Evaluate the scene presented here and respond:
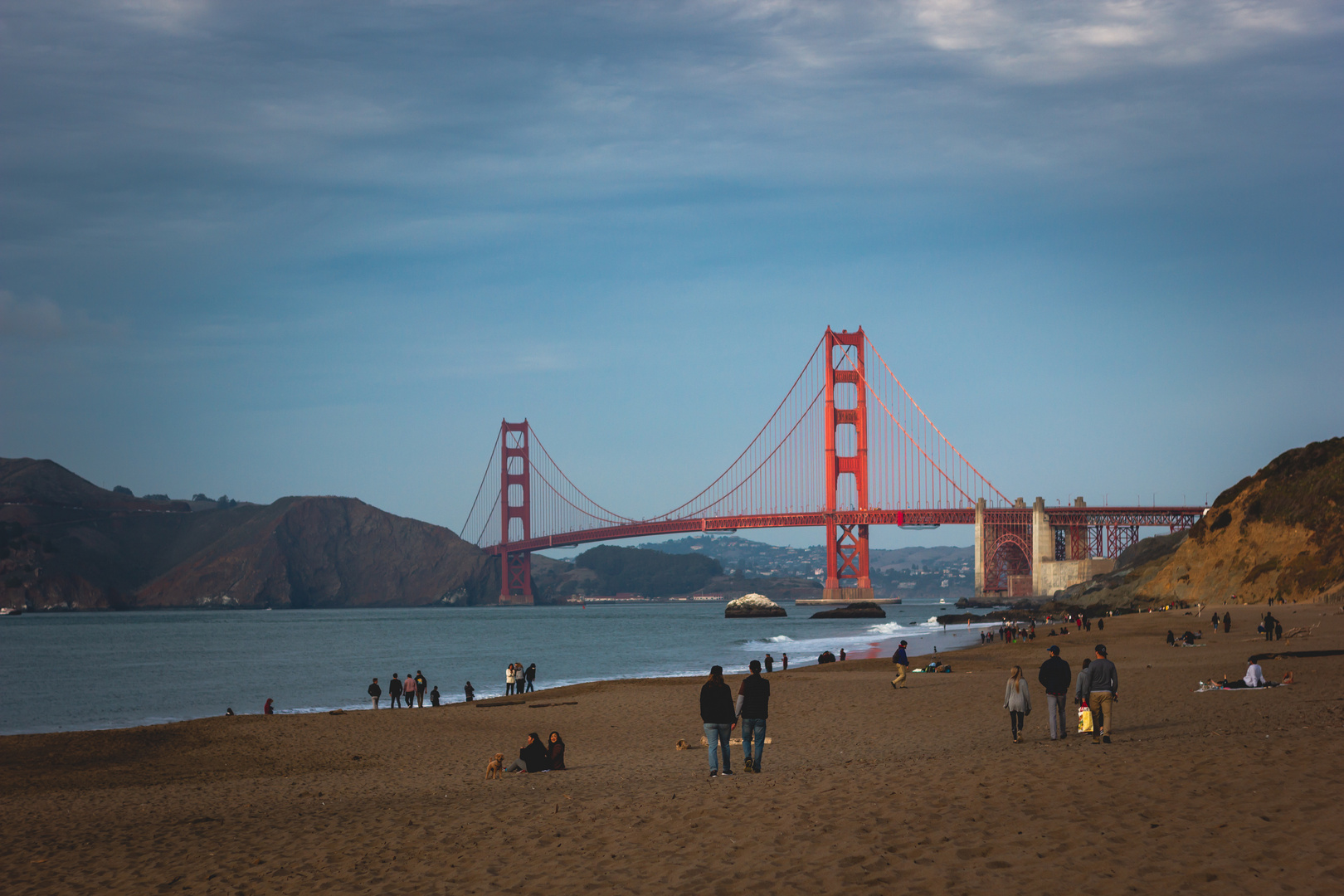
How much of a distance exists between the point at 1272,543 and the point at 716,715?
40424mm

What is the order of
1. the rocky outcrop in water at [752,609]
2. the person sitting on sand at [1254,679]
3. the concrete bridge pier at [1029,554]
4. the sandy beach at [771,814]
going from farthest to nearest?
the rocky outcrop in water at [752,609] < the concrete bridge pier at [1029,554] < the person sitting on sand at [1254,679] < the sandy beach at [771,814]

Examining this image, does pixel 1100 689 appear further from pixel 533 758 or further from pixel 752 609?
pixel 752 609

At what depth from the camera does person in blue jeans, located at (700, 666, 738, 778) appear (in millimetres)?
10031

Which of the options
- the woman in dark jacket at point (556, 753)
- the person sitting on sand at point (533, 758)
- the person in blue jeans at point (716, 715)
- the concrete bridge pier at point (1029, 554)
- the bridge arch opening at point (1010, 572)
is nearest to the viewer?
the person in blue jeans at point (716, 715)

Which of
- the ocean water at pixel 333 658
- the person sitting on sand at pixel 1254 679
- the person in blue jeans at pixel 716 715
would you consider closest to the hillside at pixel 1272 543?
the ocean water at pixel 333 658

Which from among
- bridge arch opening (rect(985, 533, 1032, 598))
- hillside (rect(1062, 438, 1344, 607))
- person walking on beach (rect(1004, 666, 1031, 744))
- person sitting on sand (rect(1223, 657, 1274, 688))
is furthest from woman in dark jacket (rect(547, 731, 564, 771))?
bridge arch opening (rect(985, 533, 1032, 598))

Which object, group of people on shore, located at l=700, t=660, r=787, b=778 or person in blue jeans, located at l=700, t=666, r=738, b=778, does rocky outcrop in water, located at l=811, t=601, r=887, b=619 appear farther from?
person in blue jeans, located at l=700, t=666, r=738, b=778

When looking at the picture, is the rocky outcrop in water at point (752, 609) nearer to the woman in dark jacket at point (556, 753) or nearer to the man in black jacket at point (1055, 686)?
the woman in dark jacket at point (556, 753)

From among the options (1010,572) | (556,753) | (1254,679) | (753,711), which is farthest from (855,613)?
(753,711)

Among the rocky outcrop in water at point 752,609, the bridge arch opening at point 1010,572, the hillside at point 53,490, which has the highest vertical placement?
the hillside at point 53,490

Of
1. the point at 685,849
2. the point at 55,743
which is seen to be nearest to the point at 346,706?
the point at 55,743

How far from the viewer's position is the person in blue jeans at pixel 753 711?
398 inches

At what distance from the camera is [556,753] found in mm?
13250

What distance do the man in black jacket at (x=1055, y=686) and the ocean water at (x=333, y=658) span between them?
2010cm
